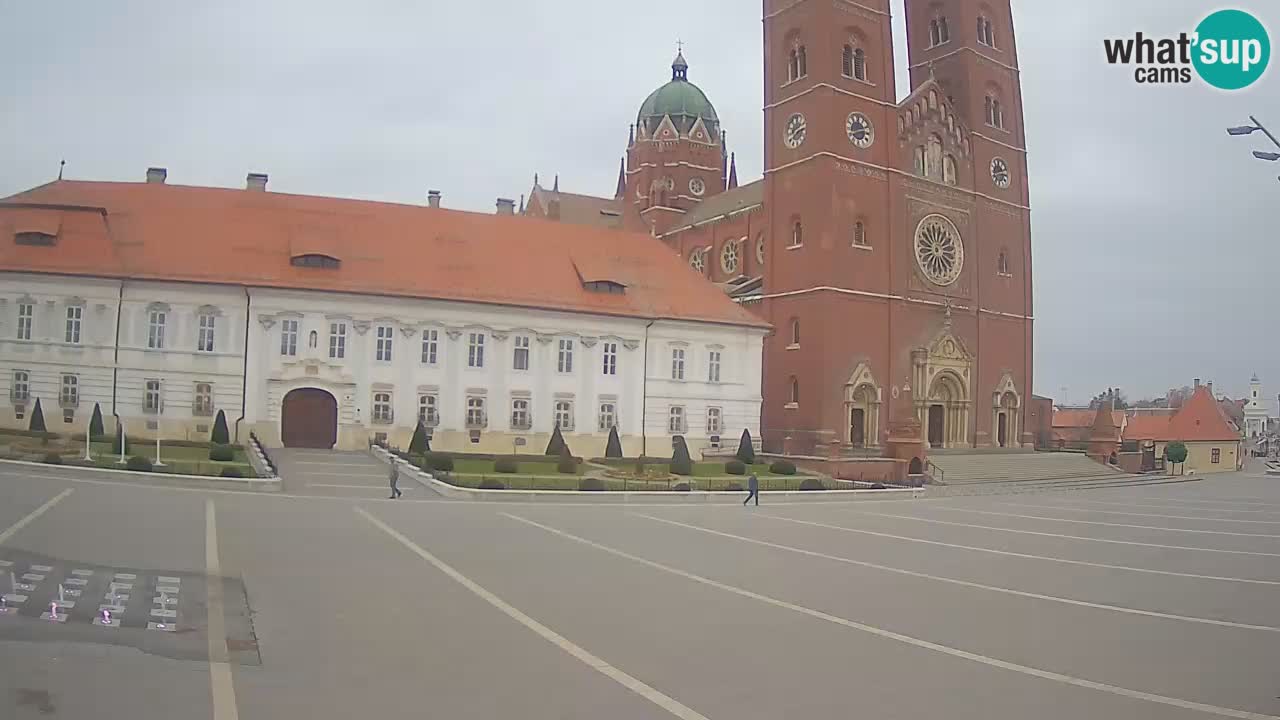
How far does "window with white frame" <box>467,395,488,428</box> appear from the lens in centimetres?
4581

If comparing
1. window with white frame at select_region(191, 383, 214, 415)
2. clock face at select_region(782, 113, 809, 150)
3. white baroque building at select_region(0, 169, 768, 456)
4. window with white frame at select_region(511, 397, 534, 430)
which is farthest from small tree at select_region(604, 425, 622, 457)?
clock face at select_region(782, 113, 809, 150)

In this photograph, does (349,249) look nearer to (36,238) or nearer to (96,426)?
(36,238)

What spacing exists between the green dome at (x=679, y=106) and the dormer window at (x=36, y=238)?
52224 mm

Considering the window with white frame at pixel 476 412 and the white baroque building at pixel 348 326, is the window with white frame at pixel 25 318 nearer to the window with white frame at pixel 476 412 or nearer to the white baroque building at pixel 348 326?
the white baroque building at pixel 348 326

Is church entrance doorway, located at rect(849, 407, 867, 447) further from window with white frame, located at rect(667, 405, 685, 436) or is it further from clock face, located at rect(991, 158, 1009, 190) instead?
clock face, located at rect(991, 158, 1009, 190)

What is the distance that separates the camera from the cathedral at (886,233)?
175 feet

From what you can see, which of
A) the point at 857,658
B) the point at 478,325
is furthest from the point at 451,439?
the point at 857,658

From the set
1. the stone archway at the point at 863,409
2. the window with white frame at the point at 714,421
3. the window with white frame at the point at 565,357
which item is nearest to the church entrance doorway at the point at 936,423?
the stone archway at the point at 863,409

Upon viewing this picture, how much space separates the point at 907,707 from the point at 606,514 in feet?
62.0

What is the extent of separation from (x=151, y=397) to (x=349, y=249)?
10.3 meters

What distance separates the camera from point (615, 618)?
1285cm

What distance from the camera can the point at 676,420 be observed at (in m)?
49.3

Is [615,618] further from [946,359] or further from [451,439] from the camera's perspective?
[946,359]

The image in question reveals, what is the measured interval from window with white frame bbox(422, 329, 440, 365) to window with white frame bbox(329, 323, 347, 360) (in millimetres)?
3283
